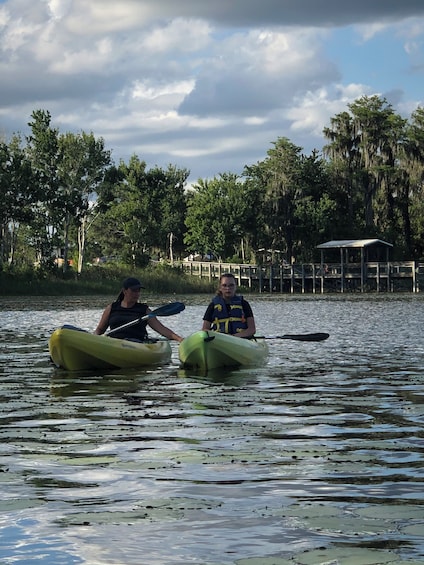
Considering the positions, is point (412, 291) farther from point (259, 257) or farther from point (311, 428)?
point (311, 428)

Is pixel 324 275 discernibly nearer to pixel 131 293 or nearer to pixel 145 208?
pixel 145 208

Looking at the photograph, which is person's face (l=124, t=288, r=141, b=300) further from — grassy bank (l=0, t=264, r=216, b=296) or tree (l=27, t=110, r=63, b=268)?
tree (l=27, t=110, r=63, b=268)

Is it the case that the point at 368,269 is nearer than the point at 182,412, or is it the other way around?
the point at 182,412

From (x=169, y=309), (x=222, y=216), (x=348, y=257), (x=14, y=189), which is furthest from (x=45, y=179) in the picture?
(x=169, y=309)

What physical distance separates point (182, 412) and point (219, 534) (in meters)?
4.88

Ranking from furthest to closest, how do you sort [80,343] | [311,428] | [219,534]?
1. [80,343]
2. [311,428]
3. [219,534]

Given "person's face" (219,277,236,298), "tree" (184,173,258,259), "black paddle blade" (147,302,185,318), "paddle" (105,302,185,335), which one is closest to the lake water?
"paddle" (105,302,185,335)

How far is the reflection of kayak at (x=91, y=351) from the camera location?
14.1 meters

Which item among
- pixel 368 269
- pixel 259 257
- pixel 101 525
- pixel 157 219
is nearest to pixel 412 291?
pixel 368 269

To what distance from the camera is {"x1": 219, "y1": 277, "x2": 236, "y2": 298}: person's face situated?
14.4 m

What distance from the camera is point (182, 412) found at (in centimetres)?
1004

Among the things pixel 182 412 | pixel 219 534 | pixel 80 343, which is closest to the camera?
pixel 219 534

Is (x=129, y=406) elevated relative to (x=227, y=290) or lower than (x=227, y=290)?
lower

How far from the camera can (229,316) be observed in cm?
1509
